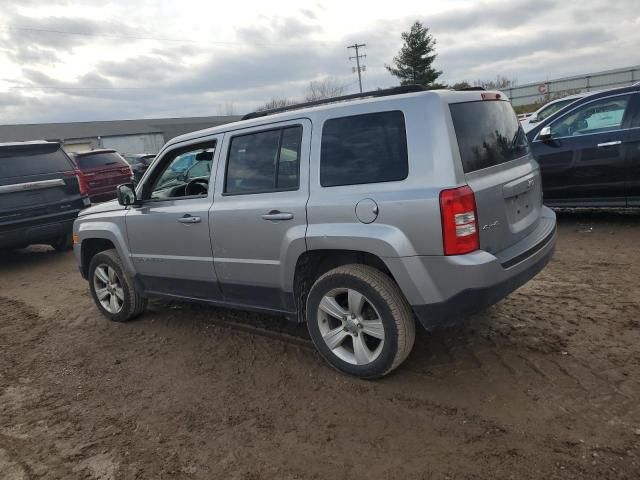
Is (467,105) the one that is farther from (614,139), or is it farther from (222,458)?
(614,139)

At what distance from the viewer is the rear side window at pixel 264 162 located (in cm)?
360

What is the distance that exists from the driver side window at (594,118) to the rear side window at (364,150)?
472 centimetres

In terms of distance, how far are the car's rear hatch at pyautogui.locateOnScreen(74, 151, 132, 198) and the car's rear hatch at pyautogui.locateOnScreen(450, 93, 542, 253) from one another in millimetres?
11484

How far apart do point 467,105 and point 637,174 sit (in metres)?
4.17

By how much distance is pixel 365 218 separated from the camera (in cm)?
315

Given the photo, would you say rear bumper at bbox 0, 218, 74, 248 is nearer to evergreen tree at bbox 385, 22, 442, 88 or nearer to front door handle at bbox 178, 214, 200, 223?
front door handle at bbox 178, 214, 200, 223

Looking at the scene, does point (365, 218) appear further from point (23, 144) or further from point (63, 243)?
point (63, 243)

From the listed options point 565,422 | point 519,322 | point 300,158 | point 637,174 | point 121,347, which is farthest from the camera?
point 637,174

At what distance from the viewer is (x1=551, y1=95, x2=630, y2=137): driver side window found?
6.42 m

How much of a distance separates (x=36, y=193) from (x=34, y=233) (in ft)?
2.09

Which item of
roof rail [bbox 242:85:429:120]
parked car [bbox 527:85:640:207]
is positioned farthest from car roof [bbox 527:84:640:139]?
roof rail [bbox 242:85:429:120]

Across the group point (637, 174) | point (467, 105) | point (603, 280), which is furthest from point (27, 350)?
point (637, 174)

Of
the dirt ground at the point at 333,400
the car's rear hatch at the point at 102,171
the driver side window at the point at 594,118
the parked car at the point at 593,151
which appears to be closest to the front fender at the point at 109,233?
the dirt ground at the point at 333,400

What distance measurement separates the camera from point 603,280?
191 inches
